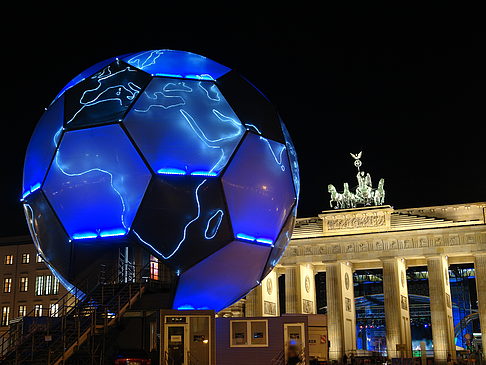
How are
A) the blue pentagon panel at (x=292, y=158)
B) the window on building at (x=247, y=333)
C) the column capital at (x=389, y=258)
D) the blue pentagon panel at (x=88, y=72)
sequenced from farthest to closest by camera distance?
the column capital at (x=389, y=258) → the window on building at (x=247, y=333) → the blue pentagon panel at (x=292, y=158) → the blue pentagon panel at (x=88, y=72)

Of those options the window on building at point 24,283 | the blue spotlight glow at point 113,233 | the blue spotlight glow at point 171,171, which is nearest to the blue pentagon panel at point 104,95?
the blue spotlight glow at point 171,171

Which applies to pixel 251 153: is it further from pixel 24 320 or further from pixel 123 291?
pixel 24 320

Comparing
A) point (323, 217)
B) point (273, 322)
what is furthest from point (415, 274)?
point (273, 322)

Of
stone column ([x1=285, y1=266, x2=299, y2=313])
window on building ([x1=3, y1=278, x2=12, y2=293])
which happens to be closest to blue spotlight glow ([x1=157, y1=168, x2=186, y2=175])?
stone column ([x1=285, y1=266, x2=299, y2=313])

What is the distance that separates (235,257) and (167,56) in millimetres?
5249

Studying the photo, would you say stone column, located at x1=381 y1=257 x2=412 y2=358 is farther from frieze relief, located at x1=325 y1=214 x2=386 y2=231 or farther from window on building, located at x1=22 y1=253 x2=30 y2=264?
window on building, located at x1=22 y1=253 x2=30 y2=264

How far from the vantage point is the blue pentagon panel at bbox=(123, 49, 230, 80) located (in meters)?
15.8

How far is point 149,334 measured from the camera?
17.0m

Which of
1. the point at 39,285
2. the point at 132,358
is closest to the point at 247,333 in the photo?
the point at 132,358

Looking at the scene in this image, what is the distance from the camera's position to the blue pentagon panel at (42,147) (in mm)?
15523

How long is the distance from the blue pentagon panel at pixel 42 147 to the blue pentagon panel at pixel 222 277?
4.23 meters

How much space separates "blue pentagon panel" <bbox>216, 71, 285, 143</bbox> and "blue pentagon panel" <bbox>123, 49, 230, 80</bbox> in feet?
1.20

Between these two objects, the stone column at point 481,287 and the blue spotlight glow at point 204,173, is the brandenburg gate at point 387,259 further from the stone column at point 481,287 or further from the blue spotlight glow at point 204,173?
the blue spotlight glow at point 204,173

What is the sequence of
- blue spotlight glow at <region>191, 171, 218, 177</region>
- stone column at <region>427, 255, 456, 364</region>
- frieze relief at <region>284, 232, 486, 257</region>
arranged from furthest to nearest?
frieze relief at <region>284, 232, 486, 257</region>
stone column at <region>427, 255, 456, 364</region>
blue spotlight glow at <region>191, 171, 218, 177</region>
